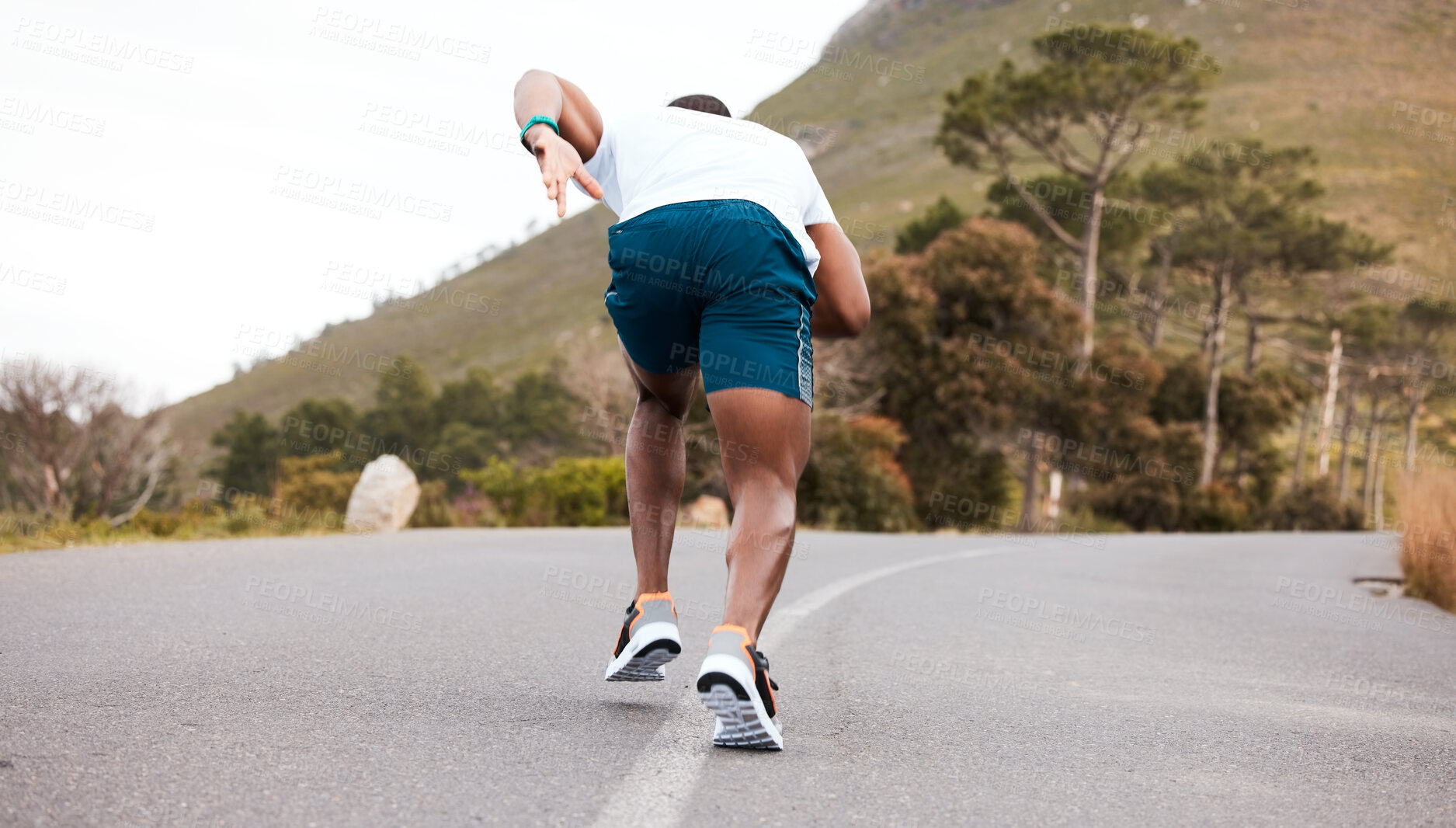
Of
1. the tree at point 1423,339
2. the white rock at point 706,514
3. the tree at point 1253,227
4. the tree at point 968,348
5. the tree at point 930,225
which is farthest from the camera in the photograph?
the tree at point 1423,339

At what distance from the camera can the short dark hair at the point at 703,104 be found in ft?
9.95

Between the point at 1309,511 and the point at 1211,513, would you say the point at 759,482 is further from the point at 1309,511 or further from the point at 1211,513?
the point at 1309,511

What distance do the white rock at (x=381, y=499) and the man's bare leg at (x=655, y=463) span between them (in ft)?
31.8

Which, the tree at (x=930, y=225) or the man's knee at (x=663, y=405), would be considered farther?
the tree at (x=930, y=225)

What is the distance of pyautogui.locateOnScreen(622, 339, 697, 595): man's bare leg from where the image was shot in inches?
121

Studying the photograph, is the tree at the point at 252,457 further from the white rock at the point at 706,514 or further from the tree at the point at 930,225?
the white rock at the point at 706,514

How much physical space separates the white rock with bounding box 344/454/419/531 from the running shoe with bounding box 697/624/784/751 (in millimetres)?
10367

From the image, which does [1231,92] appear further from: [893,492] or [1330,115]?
[893,492]

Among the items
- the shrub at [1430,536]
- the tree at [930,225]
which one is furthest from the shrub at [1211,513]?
the shrub at [1430,536]

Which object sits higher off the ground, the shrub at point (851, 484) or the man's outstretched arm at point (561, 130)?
the man's outstretched arm at point (561, 130)

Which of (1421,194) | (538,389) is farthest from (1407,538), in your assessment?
(1421,194)

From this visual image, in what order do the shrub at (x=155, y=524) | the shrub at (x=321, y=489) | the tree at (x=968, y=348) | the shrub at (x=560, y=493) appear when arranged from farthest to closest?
the tree at (x=968, y=348) < the shrub at (x=321, y=489) < the shrub at (x=560, y=493) < the shrub at (x=155, y=524)

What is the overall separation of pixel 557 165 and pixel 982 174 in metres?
51.3

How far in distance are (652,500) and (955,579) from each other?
5320 mm
